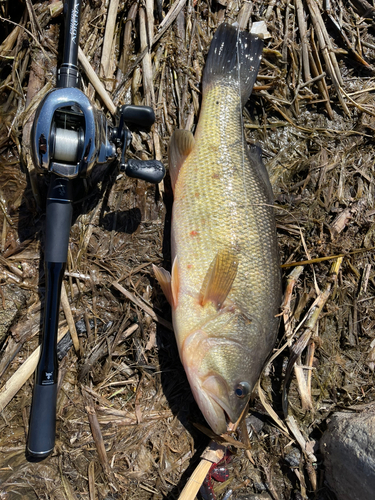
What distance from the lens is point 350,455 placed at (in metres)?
3.05

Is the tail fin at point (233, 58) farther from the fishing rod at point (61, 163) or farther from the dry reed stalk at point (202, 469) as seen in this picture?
the dry reed stalk at point (202, 469)

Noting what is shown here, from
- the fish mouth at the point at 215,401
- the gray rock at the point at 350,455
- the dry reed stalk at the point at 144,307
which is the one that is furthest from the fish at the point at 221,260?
the gray rock at the point at 350,455

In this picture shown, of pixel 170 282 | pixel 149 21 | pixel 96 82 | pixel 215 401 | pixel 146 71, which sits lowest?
pixel 215 401

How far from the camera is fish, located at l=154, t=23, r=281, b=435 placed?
9.41 feet

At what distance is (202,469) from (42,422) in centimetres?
138

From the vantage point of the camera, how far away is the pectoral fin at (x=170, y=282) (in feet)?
9.87

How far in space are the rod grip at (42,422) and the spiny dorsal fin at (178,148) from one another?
6.75 ft

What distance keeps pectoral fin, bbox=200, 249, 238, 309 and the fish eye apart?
645mm

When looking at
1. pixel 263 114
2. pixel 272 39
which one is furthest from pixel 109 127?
pixel 272 39

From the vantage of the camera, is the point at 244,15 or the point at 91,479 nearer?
the point at 91,479

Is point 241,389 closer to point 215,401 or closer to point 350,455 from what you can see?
point 215,401

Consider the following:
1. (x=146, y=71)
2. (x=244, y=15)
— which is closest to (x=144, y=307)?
(x=146, y=71)

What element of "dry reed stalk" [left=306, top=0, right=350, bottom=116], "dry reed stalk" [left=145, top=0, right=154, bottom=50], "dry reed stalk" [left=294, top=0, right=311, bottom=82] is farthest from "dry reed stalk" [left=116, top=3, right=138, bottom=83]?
"dry reed stalk" [left=306, top=0, right=350, bottom=116]

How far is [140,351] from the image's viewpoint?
3.28 meters
